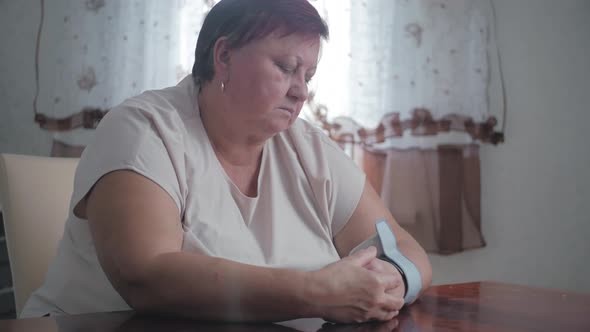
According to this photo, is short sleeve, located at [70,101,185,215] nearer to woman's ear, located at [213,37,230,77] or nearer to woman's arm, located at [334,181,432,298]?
woman's ear, located at [213,37,230,77]

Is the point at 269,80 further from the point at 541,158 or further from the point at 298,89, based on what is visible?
the point at 541,158

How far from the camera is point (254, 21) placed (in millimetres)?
1225

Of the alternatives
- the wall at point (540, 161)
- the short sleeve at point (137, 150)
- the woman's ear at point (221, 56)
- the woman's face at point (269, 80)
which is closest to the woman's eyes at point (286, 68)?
the woman's face at point (269, 80)

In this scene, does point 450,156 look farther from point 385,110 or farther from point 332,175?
point 332,175

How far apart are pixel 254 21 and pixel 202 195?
0.35 m

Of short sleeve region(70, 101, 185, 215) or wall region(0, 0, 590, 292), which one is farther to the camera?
wall region(0, 0, 590, 292)

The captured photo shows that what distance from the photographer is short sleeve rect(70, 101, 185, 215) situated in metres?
1.03

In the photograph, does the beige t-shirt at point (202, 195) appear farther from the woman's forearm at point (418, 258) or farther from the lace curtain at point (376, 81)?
the lace curtain at point (376, 81)

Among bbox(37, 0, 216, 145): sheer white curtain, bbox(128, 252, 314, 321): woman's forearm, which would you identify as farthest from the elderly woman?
bbox(37, 0, 216, 145): sheer white curtain

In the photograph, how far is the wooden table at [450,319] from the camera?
0.82m

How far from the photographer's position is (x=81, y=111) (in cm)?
240

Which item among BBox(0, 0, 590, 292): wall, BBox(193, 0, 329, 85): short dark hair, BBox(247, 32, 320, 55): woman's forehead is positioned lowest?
BBox(0, 0, 590, 292): wall

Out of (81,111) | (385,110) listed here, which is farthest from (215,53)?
(385,110)

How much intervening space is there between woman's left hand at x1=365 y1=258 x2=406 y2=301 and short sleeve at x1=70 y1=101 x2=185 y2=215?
0.34 metres
